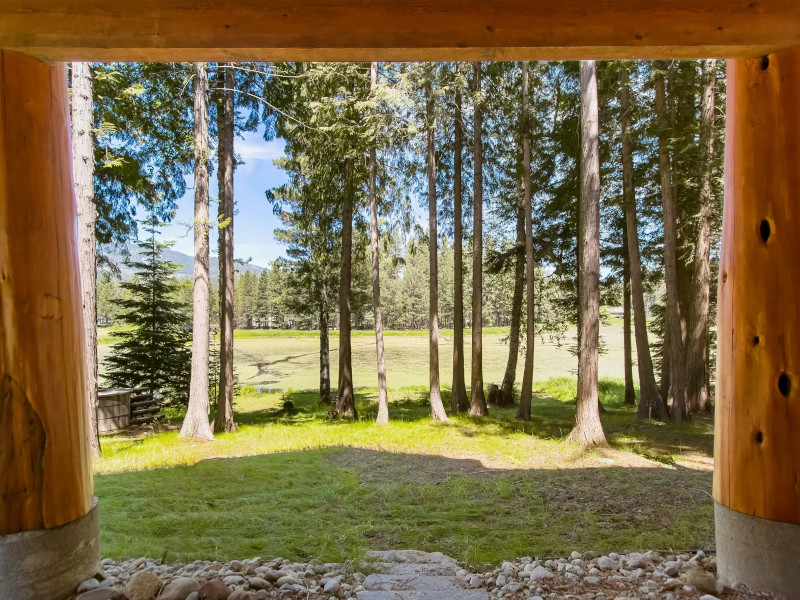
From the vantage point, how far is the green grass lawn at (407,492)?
3.64 metres

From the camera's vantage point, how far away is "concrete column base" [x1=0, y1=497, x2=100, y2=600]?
2141 millimetres

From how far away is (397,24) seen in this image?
2.21 meters

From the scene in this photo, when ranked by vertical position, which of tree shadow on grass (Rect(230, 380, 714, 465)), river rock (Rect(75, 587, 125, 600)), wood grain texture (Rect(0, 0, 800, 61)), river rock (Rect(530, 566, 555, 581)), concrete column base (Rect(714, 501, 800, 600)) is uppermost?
wood grain texture (Rect(0, 0, 800, 61))

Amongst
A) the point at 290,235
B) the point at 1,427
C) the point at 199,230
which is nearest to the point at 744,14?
the point at 1,427

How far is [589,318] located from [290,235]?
39.3ft

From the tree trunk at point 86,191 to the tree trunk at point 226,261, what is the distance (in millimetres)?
3076

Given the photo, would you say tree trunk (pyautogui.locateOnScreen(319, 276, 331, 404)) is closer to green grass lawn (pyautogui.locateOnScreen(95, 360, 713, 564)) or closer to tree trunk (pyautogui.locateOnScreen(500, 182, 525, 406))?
tree trunk (pyautogui.locateOnScreen(500, 182, 525, 406))

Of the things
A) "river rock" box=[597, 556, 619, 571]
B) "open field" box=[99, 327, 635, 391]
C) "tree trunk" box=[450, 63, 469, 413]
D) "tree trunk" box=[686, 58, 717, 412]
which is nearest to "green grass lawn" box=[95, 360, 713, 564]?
"river rock" box=[597, 556, 619, 571]

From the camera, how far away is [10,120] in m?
2.19

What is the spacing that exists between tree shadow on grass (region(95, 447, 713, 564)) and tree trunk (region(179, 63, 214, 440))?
2697 mm

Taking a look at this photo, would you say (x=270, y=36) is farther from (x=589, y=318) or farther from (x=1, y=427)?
(x=589, y=318)

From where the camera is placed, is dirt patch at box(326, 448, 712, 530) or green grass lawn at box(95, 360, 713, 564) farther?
dirt patch at box(326, 448, 712, 530)

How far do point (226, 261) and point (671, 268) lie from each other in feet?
30.4

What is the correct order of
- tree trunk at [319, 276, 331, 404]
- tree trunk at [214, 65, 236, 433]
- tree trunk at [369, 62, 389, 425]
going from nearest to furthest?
tree trunk at [214, 65, 236, 433], tree trunk at [369, 62, 389, 425], tree trunk at [319, 276, 331, 404]
